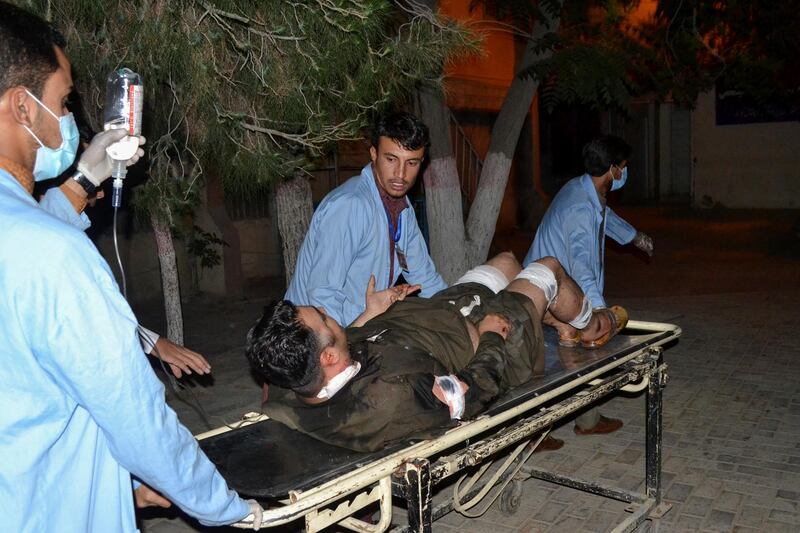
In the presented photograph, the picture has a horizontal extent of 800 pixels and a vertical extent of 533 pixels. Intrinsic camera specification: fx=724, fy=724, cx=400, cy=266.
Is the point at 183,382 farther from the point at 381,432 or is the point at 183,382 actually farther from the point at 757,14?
the point at 757,14

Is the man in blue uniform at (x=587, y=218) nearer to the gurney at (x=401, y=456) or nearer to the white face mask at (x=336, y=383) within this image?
the gurney at (x=401, y=456)

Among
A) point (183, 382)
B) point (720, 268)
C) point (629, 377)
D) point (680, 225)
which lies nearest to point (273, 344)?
point (629, 377)

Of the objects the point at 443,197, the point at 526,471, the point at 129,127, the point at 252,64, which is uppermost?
the point at 252,64

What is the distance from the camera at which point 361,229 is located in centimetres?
342

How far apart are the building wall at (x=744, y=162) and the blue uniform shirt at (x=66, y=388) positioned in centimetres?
2022

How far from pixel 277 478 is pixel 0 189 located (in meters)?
1.22

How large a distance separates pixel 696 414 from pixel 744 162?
16.2 m

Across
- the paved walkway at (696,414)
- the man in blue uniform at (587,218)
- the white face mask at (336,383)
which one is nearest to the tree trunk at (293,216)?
the paved walkway at (696,414)

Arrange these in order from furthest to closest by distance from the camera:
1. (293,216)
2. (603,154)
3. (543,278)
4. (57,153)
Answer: (293,216), (603,154), (543,278), (57,153)

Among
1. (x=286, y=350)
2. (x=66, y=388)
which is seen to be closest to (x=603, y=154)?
(x=286, y=350)

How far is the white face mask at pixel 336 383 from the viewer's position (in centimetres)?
262

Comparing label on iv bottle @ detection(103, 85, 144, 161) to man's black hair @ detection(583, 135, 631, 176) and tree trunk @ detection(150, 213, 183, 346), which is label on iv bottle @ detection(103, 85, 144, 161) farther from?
tree trunk @ detection(150, 213, 183, 346)

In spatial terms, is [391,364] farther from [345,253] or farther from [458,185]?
[458,185]

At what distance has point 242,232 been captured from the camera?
35.1 feet
